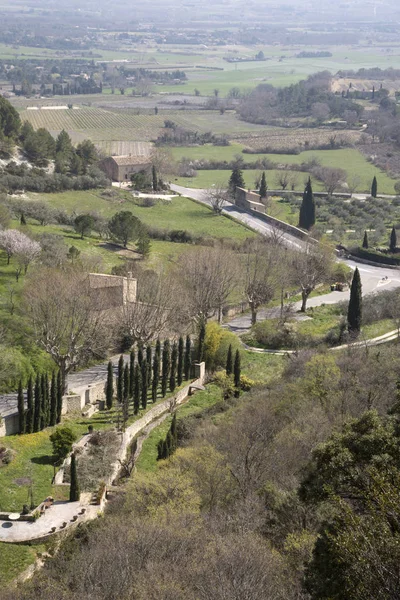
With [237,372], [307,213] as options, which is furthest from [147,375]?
[307,213]

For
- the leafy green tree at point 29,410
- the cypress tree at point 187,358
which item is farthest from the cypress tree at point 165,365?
the leafy green tree at point 29,410

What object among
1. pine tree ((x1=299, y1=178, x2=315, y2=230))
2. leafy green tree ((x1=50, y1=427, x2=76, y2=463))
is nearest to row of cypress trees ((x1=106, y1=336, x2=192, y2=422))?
leafy green tree ((x1=50, y1=427, x2=76, y2=463))

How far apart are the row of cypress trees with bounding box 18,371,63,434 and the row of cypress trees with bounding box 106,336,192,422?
2.71m

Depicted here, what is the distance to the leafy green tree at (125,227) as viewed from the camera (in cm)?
5778

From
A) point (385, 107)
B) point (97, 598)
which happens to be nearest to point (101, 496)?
point (97, 598)

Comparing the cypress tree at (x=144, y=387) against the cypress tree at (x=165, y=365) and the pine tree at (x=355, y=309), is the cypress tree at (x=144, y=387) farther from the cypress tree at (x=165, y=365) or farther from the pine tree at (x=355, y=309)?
the pine tree at (x=355, y=309)

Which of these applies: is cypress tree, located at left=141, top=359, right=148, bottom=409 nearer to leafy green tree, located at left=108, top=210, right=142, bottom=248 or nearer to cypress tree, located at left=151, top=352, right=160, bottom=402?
cypress tree, located at left=151, top=352, right=160, bottom=402

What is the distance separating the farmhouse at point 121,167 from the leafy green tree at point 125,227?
29.8 m

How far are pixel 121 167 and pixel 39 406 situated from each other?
192 feet

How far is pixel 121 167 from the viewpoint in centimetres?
8738

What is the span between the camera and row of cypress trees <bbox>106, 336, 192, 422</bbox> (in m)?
35.1

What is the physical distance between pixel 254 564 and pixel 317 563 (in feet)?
4.80

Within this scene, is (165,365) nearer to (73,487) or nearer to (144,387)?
(144,387)

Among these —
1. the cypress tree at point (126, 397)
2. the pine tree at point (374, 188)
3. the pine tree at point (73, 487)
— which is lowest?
the pine tree at point (374, 188)
